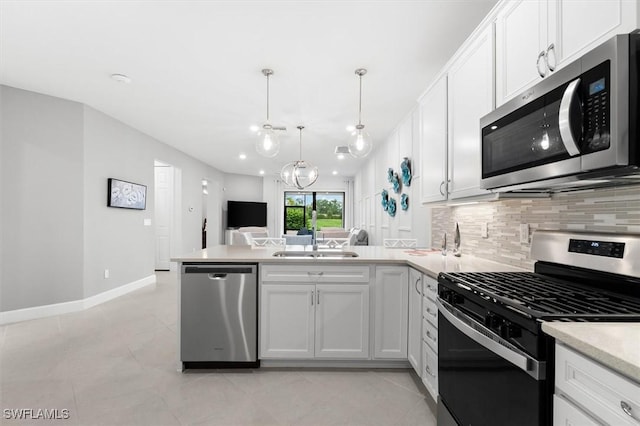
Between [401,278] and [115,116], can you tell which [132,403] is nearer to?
[401,278]

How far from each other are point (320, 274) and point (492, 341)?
4.80ft

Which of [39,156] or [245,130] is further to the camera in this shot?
[245,130]

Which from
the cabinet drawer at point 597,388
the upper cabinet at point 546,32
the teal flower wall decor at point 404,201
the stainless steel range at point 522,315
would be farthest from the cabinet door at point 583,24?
the teal flower wall decor at point 404,201

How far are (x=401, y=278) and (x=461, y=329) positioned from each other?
1.08 meters

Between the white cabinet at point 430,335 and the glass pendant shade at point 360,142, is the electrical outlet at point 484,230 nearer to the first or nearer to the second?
the white cabinet at point 430,335

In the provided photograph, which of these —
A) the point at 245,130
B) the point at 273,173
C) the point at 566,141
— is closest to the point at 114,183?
the point at 245,130

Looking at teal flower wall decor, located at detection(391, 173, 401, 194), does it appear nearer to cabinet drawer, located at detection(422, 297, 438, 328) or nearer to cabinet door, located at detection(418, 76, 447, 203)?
cabinet door, located at detection(418, 76, 447, 203)

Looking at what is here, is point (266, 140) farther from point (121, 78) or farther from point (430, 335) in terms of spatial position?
point (430, 335)

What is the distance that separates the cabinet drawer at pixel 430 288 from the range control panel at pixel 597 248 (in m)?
0.73

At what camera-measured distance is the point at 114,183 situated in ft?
15.4

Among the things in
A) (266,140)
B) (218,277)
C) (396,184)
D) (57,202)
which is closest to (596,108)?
(218,277)

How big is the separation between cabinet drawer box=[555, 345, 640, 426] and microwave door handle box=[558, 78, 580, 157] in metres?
0.64

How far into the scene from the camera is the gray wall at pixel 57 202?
368 centimetres

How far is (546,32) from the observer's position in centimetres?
136
